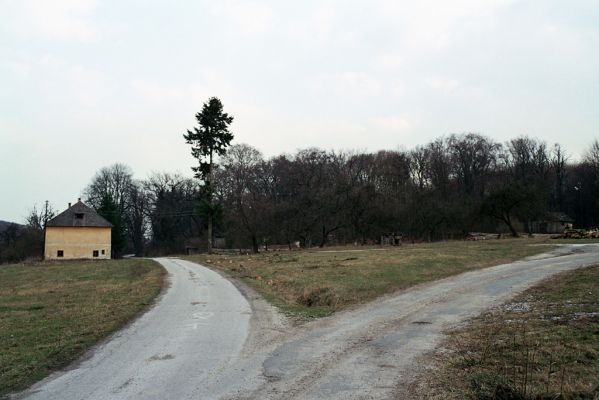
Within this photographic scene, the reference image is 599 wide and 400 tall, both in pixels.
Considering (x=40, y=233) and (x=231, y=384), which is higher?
(x=40, y=233)

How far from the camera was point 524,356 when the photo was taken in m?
8.26

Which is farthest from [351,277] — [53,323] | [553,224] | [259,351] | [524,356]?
[553,224]

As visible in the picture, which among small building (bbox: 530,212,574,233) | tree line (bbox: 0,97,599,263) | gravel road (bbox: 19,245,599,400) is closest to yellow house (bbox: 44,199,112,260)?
tree line (bbox: 0,97,599,263)

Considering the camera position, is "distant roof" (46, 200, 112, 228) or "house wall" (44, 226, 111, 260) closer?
"house wall" (44, 226, 111, 260)

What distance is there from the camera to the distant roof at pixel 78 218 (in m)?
65.9

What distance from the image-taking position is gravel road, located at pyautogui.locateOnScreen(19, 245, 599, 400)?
7273mm

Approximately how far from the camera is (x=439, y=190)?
77312 mm

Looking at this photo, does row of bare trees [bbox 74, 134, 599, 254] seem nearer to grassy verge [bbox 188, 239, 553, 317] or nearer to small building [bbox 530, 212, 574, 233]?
small building [bbox 530, 212, 574, 233]

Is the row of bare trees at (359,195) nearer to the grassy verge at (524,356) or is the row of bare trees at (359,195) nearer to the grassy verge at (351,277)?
the grassy verge at (351,277)

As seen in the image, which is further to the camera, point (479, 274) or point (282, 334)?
point (479, 274)

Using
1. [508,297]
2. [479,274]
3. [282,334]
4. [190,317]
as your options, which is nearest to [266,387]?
[282,334]

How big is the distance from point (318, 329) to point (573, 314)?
6.21 m

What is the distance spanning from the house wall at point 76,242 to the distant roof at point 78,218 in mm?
582

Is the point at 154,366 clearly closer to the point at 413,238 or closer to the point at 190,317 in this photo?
the point at 190,317
